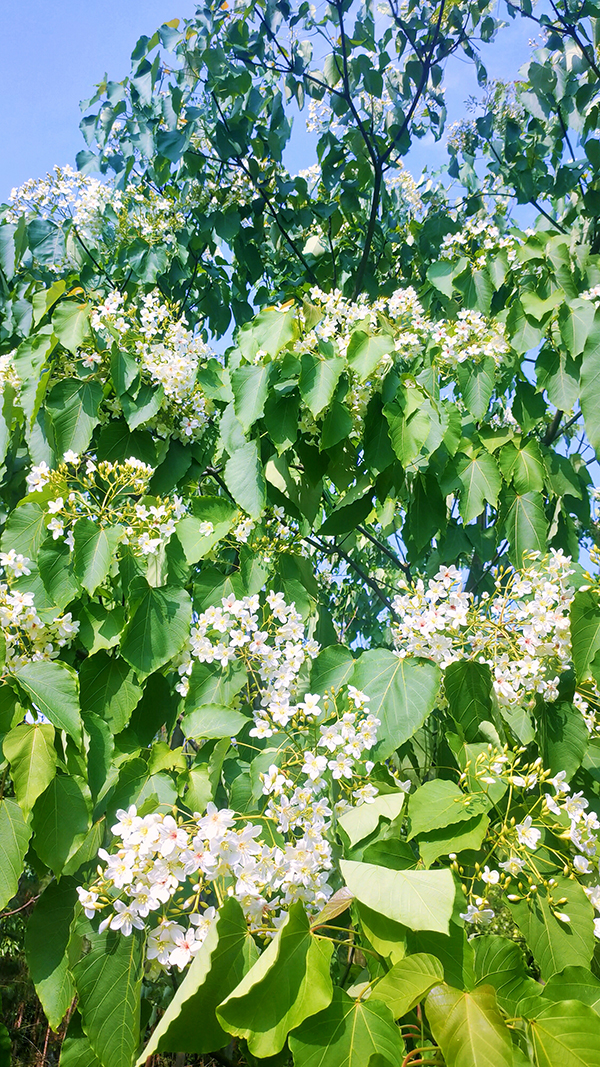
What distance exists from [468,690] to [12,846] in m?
1.02

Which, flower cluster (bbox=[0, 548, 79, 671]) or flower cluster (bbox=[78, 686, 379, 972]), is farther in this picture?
flower cluster (bbox=[0, 548, 79, 671])

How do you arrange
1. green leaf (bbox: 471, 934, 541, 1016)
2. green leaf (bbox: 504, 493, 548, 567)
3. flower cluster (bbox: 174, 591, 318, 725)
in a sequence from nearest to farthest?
1. green leaf (bbox: 471, 934, 541, 1016)
2. flower cluster (bbox: 174, 591, 318, 725)
3. green leaf (bbox: 504, 493, 548, 567)

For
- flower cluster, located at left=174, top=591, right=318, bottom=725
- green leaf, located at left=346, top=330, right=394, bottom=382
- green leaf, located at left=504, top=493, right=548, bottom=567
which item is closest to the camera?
flower cluster, located at left=174, top=591, right=318, bottom=725

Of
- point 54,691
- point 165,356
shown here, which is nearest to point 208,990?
point 54,691

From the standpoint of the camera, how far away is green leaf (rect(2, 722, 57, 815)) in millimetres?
1396

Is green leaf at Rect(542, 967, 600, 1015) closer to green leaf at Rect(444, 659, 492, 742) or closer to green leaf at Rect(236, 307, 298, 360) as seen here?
green leaf at Rect(444, 659, 492, 742)

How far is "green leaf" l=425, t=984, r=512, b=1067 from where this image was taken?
972 millimetres

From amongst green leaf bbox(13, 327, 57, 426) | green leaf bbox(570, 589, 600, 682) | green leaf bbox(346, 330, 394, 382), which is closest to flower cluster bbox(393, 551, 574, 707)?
green leaf bbox(570, 589, 600, 682)

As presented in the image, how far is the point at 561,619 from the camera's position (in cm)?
160

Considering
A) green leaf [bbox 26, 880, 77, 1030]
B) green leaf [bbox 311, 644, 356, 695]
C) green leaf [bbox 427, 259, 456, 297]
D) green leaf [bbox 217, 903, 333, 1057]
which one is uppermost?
green leaf [bbox 427, 259, 456, 297]

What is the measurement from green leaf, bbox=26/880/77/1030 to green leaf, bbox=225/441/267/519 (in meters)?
0.97

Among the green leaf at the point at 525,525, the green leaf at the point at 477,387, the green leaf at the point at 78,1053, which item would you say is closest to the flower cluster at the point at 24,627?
the green leaf at the point at 78,1053

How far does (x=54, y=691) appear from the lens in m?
1.48

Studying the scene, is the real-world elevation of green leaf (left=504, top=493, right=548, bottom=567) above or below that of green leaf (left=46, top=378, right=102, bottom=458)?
below
